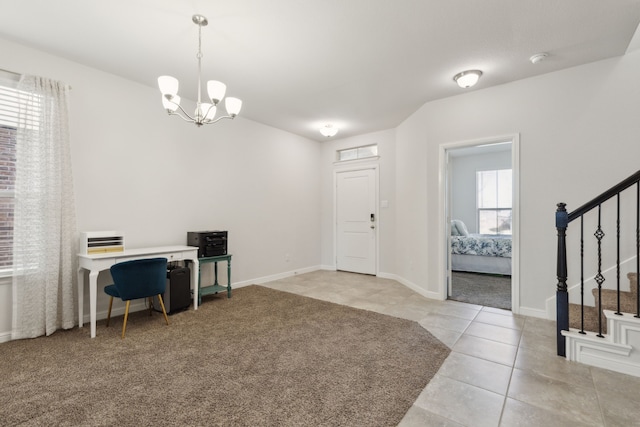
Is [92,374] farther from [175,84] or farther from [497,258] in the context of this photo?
[497,258]

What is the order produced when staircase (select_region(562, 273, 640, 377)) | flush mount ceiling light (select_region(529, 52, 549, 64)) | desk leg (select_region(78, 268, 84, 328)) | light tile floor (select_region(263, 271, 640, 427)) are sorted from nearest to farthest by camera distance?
light tile floor (select_region(263, 271, 640, 427)) → staircase (select_region(562, 273, 640, 377)) → flush mount ceiling light (select_region(529, 52, 549, 64)) → desk leg (select_region(78, 268, 84, 328))

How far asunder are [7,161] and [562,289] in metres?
5.09

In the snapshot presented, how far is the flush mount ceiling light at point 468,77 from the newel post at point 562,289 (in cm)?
165

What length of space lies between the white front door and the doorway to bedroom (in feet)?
4.72

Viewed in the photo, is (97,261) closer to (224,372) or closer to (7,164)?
(7,164)

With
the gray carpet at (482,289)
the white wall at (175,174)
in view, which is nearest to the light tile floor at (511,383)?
the gray carpet at (482,289)

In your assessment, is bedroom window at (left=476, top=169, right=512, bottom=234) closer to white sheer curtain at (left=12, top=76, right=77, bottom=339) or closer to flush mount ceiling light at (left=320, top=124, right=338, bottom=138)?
flush mount ceiling light at (left=320, top=124, right=338, bottom=138)

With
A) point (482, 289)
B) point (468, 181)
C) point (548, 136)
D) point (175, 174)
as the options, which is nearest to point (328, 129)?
point (175, 174)

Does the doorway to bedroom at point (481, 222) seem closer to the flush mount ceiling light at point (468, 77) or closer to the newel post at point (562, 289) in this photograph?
the flush mount ceiling light at point (468, 77)

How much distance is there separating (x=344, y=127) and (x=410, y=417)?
4.54 m

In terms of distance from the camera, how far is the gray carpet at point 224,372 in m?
1.69

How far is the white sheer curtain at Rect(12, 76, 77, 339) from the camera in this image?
8.84 ft

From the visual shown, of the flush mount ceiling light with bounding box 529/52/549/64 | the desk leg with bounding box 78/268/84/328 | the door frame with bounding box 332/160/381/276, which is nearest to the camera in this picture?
the flush mount ceiling light with bounding box 529/52/549/64

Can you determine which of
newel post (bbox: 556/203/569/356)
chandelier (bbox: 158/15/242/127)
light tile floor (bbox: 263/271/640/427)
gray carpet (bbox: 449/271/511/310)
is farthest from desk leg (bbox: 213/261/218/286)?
newel post (bbox: 556/203/569/356)
